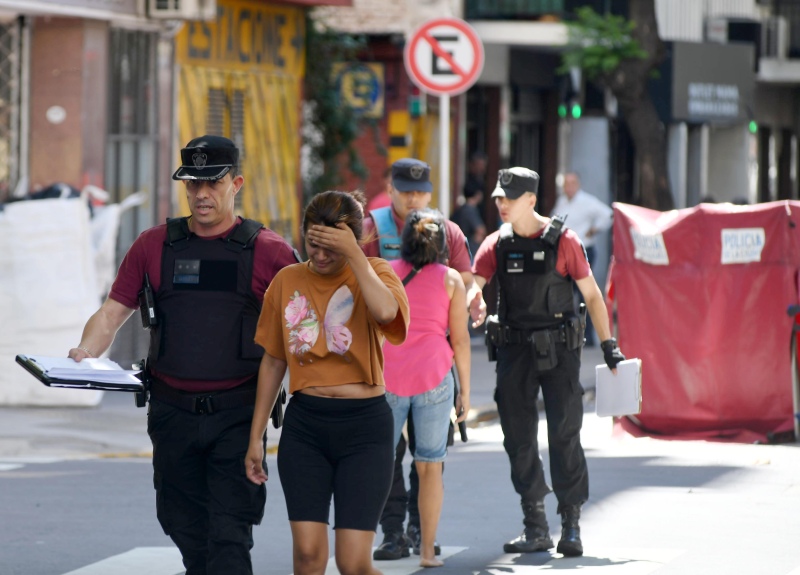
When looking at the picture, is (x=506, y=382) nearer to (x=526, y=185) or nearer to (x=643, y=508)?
(x=526, y=185)

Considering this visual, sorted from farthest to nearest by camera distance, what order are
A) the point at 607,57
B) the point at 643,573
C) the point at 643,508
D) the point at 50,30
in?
the point at 607,57, the point at 50,30, the point at 643,508, the point at 643,573

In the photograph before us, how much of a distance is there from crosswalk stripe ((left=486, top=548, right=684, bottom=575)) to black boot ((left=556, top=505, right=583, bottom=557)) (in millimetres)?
33

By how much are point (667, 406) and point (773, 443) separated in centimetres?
80

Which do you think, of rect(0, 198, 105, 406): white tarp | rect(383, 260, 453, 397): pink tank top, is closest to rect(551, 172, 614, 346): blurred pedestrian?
rect(0, 198, 105, 406): white tarp

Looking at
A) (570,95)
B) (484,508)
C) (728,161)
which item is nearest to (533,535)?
(484,508)

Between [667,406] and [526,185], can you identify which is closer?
[526,185]

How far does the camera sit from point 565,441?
886 cm

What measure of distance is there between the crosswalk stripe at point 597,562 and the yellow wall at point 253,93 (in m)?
11.2

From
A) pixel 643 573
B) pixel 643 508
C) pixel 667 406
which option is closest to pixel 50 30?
pixel 667 406

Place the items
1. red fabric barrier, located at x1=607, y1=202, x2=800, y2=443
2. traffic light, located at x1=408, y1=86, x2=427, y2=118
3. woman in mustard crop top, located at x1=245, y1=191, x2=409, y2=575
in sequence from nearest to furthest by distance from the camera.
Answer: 1. woman in mustard crop top, located at x1=245, y1=191, x2=409, y2=575
2. red fabric barrier, located at x1=607, y1=202, x2=800, y2=443
3. traffic light, located at x1=408, y1=86, x2=427, y2=118

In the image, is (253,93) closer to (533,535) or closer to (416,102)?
(416,102)

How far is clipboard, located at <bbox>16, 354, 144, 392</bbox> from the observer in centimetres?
650

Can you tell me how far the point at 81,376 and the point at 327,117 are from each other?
16153 millimetres

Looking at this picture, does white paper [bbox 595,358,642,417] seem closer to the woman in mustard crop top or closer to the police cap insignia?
the woman in mustard crop top
